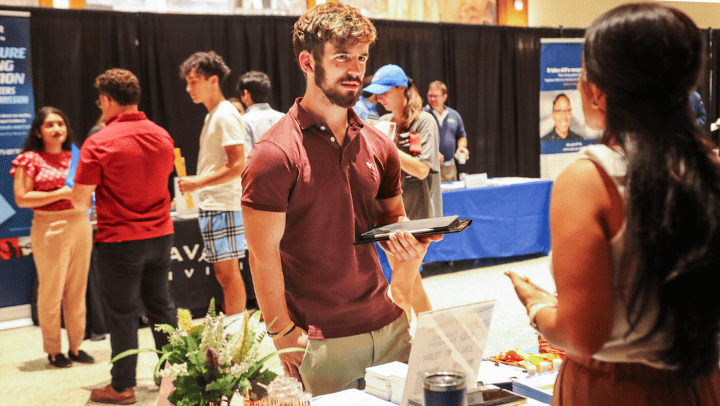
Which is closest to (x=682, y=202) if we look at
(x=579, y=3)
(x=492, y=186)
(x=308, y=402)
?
(x=308, y=402)

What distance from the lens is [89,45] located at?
590 centimetres

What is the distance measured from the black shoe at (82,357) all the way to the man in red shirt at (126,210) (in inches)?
25.3

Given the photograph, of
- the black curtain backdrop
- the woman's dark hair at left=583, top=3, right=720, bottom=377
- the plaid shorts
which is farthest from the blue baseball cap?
the woman's dark hair at left=583, top=3, right=720, bottom=377

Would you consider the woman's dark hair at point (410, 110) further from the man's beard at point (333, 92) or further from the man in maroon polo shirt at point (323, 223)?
the man's beard at point (333, 92)

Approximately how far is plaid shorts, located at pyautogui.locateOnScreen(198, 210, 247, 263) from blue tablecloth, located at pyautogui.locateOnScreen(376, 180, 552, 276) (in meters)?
2.21

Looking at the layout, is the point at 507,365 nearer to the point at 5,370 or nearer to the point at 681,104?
the point at 681,104

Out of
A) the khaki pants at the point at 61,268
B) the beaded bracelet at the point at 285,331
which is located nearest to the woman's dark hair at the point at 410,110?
the khaki pants at the point at 61,268

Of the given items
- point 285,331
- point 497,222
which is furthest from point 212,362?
point 497,222

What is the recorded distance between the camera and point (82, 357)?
4.28 metres

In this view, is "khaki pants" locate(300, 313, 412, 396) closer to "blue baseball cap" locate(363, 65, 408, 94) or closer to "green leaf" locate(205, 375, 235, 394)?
"green leaf" locate(205, 375, 235, 394)

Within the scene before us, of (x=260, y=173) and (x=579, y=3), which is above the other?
(x=579, y=3)

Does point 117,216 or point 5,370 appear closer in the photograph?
point 117,216

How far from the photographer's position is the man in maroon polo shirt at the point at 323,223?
167 cm

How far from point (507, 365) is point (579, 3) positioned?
8709mm
